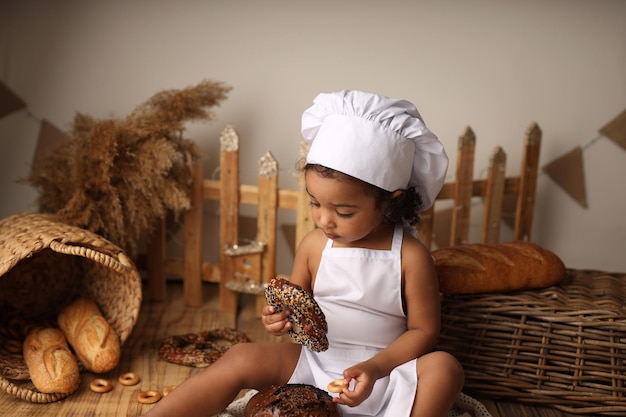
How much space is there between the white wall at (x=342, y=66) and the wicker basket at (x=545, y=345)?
0.97 m

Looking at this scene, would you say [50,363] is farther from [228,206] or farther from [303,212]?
[303,212]

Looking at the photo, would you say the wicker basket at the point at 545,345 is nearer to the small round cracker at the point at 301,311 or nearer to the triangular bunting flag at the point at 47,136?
the small round cracker at the point at 301,311

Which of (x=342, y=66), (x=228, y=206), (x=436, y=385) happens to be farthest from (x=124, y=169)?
(x=436, y=385)

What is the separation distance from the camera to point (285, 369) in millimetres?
1799

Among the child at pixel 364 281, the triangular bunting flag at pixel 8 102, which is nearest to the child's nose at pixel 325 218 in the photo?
the child at pixel 364 281

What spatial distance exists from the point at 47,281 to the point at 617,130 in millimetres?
2355

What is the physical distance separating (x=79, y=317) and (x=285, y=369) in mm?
796

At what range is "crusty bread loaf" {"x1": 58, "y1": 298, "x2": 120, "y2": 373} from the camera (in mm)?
2045

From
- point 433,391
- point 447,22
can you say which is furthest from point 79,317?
point 447,22

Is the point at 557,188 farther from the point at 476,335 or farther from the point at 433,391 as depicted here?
the point at 433,391

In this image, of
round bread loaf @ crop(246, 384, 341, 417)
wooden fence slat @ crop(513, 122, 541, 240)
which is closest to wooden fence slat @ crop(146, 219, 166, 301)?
round bread loaf @ crop(246, 384, 341, 417)

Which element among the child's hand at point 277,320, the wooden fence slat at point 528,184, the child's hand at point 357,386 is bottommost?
the child's hand at point 357,386

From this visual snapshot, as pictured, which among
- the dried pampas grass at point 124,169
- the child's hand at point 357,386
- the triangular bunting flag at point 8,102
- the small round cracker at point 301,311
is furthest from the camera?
the triangular bunting flag at point 8,102

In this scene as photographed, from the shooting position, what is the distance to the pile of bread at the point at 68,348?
6.32ft
